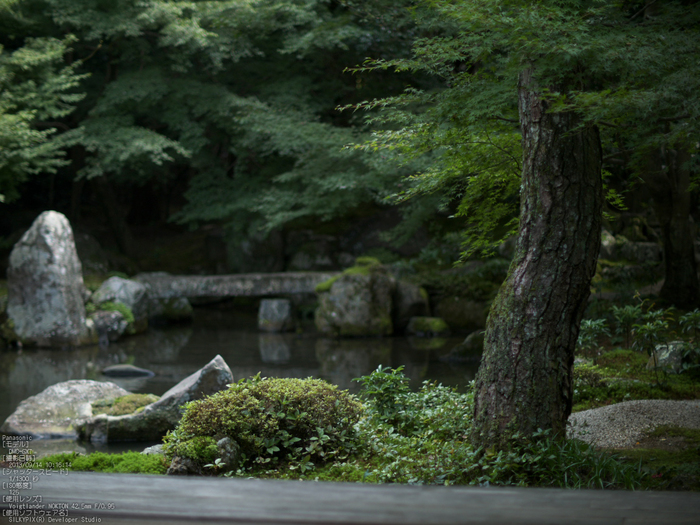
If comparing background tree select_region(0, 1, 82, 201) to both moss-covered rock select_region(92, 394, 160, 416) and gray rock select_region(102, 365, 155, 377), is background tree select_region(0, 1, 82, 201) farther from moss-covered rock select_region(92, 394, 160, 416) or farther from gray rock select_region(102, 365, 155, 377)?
moss-covered rock select_region(92, 394, 160, 416)

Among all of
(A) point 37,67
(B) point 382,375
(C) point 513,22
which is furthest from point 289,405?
(A) point 37,67

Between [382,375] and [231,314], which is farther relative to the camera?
[231,314]

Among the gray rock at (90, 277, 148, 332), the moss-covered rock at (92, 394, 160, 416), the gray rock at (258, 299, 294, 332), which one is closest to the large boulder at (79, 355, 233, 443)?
the moss-covered rock at (92, 394, 160, 416)

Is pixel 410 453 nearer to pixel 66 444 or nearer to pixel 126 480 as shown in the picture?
pixel 126 480

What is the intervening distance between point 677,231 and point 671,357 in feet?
13.2

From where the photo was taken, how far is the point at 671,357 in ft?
22.3

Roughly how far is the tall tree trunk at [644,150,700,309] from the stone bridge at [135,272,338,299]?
8487mm

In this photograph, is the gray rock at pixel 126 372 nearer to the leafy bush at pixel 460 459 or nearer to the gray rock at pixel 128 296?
the gray rock at pixel 128 296

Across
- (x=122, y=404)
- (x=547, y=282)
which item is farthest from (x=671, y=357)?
(x=122, y=404)

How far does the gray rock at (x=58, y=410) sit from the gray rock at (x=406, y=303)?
312 inches

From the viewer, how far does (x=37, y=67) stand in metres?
14.8

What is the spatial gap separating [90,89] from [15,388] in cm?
1252

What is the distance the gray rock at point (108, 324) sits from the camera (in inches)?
535

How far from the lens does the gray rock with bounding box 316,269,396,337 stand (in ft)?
44.5
